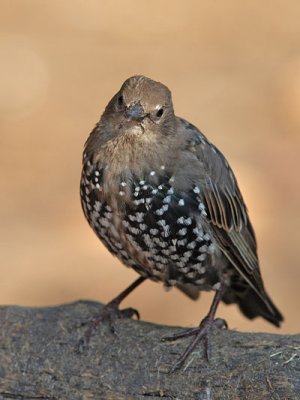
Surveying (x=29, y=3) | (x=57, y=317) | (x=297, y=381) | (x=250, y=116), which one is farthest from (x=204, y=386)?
(x=29, y=3)

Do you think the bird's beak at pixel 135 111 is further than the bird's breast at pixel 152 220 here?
No

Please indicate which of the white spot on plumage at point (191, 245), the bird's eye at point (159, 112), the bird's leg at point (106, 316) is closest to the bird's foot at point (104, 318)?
the bird's leg at point (106, 316)

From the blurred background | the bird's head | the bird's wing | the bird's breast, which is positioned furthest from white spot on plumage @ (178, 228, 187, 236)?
the blurred background

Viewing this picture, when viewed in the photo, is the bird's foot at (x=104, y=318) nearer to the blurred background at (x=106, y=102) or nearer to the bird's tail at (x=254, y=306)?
the bird's tail at (x=254, y=306)

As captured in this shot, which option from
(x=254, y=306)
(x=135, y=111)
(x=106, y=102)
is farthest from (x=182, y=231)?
(x=106, y=102)

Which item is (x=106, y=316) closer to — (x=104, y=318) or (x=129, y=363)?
(x=104, y=318)

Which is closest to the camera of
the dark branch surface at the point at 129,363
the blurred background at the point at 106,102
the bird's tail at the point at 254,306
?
the dark branch surface at the point at 129,363

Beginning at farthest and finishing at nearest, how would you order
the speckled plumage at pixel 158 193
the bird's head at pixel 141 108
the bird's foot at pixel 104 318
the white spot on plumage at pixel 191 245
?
the bird's foot at pixel 104 318 → the white spot on plumage at pixel 191 245 → the speckled plumage at pixel 158 193 → the bird's head at pixel 141 108

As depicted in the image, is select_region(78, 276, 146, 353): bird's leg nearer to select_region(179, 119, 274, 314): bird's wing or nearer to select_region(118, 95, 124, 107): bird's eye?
select_region(179, 119, 274, 314): bird's wing
